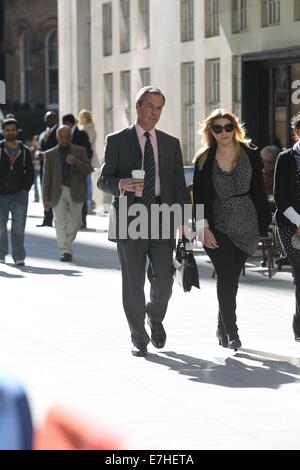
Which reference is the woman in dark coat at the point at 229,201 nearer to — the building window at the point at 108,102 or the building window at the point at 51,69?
the building window at the point at 108,102

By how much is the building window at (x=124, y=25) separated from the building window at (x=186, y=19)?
11.0 ft

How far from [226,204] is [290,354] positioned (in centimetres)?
115

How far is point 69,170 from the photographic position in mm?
18047

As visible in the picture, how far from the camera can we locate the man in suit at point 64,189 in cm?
1775

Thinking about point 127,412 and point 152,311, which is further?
point 152,311

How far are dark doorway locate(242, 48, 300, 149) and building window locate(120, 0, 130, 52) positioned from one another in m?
6.70

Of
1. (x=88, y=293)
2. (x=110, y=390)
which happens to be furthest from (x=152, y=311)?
(x=88, y=293)

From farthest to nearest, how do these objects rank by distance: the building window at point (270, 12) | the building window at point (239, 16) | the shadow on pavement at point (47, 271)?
the building window at point (239, 16)
the building window at point (270, 12)
the shadow on pavement at point (47, 271)

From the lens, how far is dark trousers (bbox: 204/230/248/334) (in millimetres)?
9281

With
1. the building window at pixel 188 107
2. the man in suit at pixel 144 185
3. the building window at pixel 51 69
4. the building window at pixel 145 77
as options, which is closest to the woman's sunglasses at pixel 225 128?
the man in suit at pixel 144 185

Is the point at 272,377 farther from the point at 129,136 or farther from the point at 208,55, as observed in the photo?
the point at 208,55

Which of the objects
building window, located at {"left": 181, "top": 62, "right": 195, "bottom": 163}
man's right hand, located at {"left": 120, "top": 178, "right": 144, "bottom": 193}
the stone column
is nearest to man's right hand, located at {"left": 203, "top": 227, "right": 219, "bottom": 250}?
man's right hand, located at {"left": 120, "top": 178, "right": 144, "bottom": 193}

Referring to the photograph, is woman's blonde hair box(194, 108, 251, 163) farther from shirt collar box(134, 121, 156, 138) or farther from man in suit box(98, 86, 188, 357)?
shirt collar box(134, 121, 156, 138)

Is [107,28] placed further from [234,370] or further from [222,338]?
[234,370]
